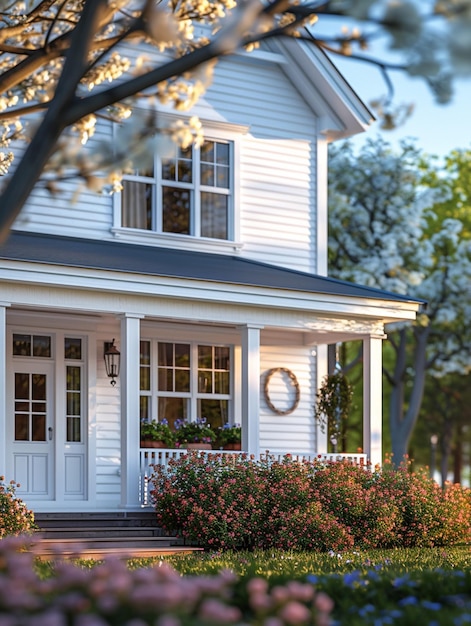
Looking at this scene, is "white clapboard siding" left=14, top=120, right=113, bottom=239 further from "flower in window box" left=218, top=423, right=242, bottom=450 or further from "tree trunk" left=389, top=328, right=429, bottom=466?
"tree trunk" left=389, top=328, right=429, bottom=466

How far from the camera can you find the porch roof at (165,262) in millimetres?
15180

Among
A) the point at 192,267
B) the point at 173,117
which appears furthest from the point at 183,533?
the point at 173,117

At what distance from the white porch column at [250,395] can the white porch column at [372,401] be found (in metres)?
2.26

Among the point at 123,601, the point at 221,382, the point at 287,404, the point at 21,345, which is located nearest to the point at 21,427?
the point at 21,345

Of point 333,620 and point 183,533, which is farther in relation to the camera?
point 183,533

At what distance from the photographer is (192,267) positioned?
16.7 metres

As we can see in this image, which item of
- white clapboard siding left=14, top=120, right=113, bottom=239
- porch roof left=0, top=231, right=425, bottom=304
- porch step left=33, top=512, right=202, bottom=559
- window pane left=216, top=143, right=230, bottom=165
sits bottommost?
porch step left=33, top=512, right=202, bottom=559

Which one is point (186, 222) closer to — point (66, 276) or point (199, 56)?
point (66, 276)

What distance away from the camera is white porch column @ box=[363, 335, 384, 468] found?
17781mm

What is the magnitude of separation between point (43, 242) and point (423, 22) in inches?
421

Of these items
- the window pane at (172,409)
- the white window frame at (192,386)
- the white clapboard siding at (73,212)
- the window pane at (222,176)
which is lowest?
the window pane at (172,409)

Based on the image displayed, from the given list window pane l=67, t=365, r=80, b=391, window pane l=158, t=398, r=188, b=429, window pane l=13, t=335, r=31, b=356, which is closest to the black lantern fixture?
window pane l=67, t=365, r=80, b=391

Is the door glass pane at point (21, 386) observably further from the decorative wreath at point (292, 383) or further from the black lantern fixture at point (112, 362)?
the decorative wreath at point (292, 383)

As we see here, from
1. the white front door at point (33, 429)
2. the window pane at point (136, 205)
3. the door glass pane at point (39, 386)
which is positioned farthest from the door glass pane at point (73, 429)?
the window pane at point (136, 205)
